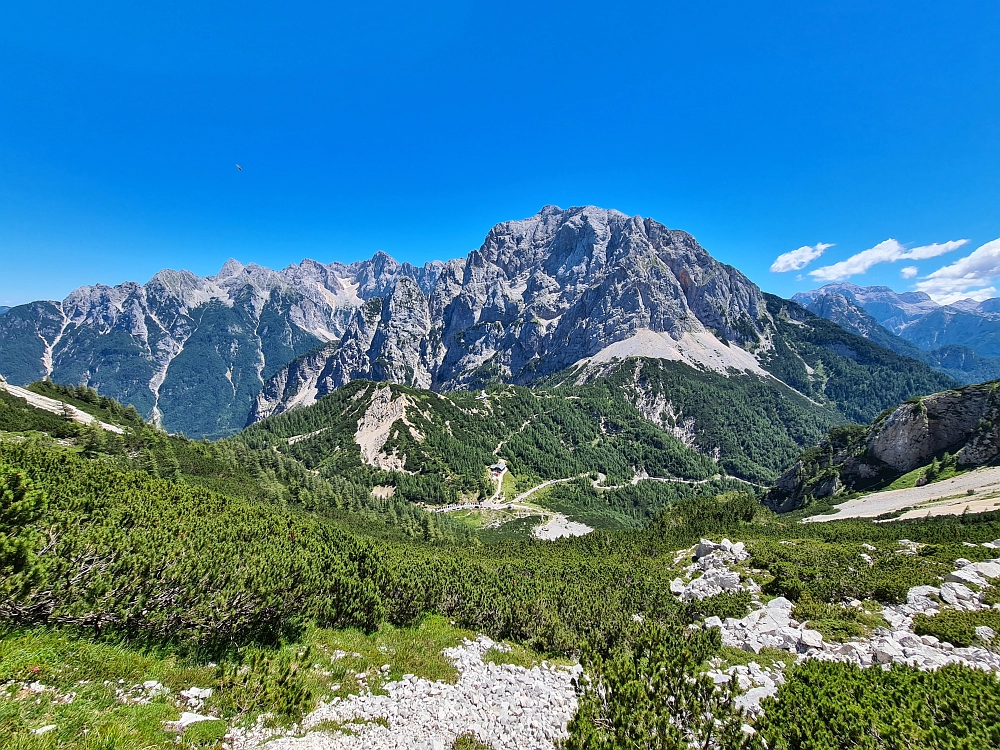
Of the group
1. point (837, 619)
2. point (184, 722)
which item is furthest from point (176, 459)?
point (837, 619)

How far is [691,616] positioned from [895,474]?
107 metres

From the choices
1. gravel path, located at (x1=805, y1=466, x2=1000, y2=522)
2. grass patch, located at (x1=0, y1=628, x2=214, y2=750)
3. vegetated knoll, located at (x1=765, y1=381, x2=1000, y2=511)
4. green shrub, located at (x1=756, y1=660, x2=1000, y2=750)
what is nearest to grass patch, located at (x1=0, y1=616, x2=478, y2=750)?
grass patch, located at (x1=0, y1=628, x2=214, y2=750)

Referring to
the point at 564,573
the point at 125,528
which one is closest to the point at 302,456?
the point at 564,573

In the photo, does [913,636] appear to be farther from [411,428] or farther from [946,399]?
[411,428]

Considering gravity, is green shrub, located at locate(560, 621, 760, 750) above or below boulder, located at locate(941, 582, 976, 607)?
above

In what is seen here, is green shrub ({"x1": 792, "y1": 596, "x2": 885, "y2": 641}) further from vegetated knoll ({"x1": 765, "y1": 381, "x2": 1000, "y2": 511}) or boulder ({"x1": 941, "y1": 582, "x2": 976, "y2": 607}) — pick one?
vegetated knoll ({"x1": 765, "y1": 381, "x2": 1000, "y2": 511})

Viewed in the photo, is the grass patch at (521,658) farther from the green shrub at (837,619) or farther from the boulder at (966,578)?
the boulder at (966,578)

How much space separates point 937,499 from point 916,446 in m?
41.2

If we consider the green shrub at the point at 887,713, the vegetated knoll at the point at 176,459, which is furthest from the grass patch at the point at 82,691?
the vegetated knoll at the point at 176,459

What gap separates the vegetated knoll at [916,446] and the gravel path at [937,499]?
9287 millimetres

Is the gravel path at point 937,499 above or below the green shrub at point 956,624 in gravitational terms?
below

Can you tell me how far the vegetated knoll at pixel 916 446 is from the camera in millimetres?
87125

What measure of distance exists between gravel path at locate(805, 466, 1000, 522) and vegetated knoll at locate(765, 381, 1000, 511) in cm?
929

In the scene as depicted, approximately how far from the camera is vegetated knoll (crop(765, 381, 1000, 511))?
3430 inches
